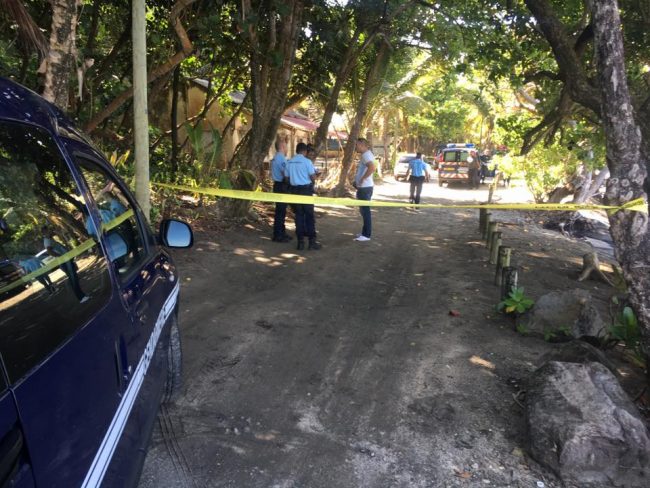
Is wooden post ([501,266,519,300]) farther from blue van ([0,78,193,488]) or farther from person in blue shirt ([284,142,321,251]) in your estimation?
blue van ([0,78,193,488])

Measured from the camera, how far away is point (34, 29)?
431 cm

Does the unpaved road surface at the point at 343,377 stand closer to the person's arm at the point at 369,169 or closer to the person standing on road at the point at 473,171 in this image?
the person's arm at the point at 369,169

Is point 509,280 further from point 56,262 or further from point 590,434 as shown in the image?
point 56,262

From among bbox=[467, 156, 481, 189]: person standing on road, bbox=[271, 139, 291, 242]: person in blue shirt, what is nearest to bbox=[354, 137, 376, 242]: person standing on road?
bbox=[271, 139, 291, 242]: person in blue shirt

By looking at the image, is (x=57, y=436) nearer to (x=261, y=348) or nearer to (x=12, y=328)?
(x=12, y=328)

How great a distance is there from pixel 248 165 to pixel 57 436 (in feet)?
30.8

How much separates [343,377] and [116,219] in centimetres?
229

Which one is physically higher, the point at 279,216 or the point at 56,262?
the point at 56,262

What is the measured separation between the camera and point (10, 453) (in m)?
1.19

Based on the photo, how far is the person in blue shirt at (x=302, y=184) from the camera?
28.0ft

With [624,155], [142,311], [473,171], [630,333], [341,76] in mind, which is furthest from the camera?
[473,171]

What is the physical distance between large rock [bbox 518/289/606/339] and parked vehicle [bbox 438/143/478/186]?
71.7ft

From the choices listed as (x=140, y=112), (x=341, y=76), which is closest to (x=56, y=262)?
(x=140, y=112)

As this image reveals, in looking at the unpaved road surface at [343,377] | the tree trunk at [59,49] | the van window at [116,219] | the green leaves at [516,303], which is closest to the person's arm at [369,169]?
the unpaved road surface at [343,377]
